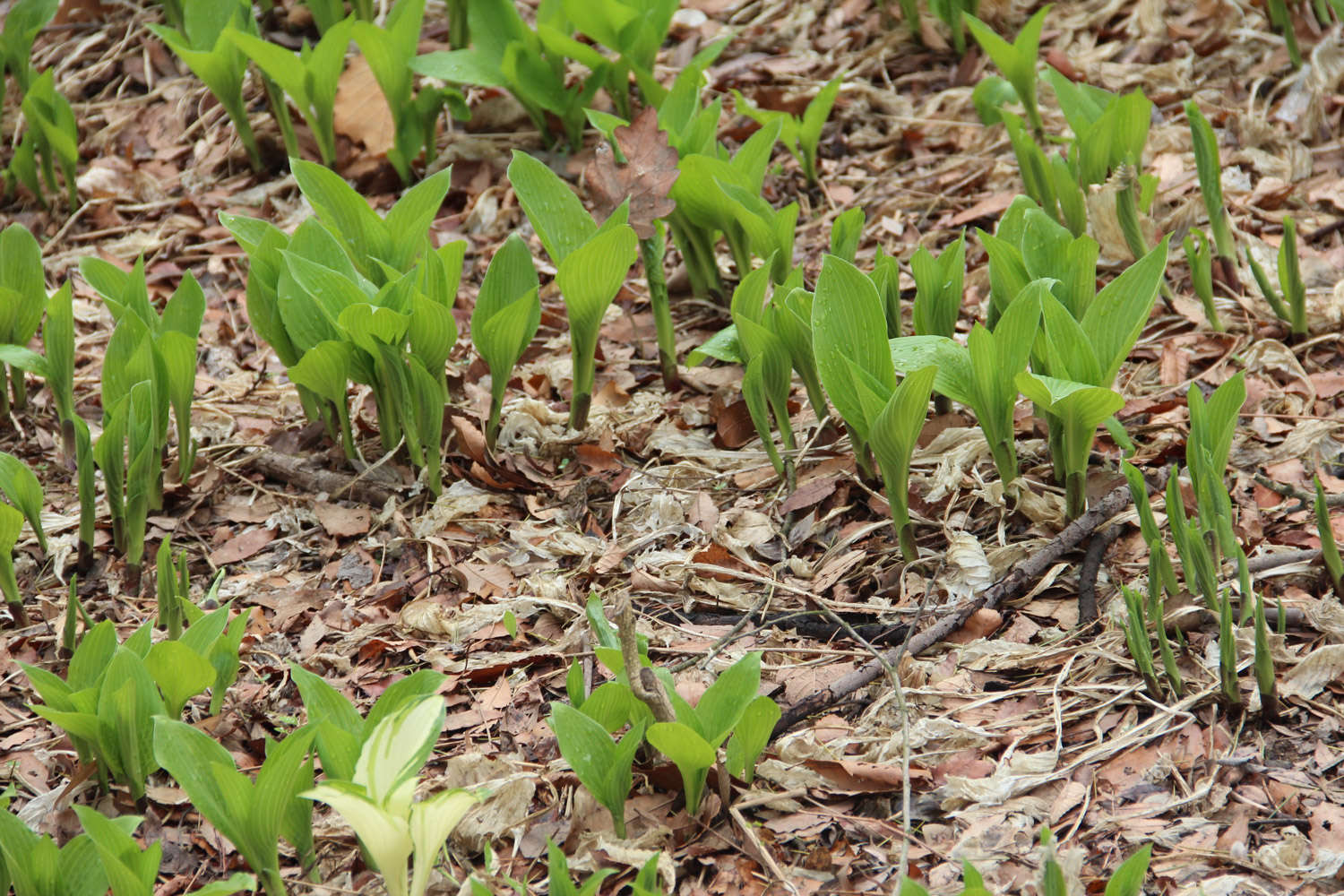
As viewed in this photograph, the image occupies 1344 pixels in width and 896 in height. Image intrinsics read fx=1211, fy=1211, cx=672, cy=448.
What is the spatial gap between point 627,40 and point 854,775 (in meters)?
2.06

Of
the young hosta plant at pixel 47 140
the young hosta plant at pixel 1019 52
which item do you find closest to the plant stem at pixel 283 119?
the young hosta plant at pixel 47 140

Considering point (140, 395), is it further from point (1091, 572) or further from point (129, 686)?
point (1091, 572)

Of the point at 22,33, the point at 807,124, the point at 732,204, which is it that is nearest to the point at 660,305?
the point at 732,204

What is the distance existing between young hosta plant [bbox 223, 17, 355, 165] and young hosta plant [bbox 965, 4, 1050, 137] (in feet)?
4.71

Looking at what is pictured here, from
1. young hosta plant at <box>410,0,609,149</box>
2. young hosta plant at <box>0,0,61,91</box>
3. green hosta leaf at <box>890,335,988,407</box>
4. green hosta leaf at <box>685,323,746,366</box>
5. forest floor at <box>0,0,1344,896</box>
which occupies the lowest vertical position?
forest floor at <box>0,0,1344,896</box>

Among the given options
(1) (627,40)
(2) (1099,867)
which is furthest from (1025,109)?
(2) (1099,867)

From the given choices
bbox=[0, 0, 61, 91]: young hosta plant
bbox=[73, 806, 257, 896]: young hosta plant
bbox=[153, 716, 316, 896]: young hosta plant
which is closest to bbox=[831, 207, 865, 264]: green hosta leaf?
bbox=[153, 716, 316, 896]: young hosta plant

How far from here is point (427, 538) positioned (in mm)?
2188

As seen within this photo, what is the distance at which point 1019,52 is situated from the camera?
9.32ft

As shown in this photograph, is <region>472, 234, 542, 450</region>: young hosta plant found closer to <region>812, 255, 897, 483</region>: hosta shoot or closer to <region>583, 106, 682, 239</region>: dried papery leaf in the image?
<region>583, 106, 682, 239</region>: dried papery leaf

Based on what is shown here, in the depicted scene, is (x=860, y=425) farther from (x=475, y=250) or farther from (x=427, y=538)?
(x=475, y=250)

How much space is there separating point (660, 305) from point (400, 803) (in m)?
1.40

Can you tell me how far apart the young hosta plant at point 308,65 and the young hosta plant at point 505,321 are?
1009mm

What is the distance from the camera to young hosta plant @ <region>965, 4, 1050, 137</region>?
282 centimetres
